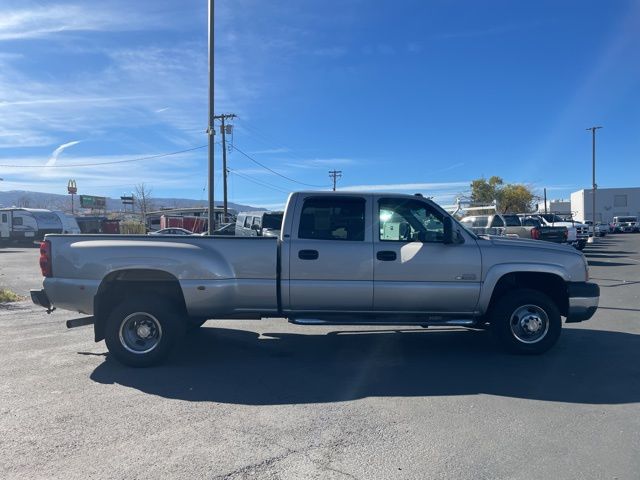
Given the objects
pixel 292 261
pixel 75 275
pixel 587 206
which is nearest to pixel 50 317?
pixel 75 275

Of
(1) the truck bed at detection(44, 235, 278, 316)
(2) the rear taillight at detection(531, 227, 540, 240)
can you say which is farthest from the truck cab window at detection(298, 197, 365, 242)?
(2) the rear taillight at detection(531, 227, 540, 240)

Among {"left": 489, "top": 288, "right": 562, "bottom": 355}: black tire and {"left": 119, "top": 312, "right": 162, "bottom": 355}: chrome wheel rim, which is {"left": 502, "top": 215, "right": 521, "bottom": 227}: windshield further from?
{"left": 119, "top": 312, "right": 162, "bottom": 355}: chrome wheel rim

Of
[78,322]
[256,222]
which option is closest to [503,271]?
[78,322]

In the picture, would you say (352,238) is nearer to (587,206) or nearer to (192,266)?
(192,266)

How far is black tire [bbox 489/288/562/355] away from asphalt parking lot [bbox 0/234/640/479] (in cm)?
20

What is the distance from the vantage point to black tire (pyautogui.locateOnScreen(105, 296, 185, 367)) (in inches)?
241

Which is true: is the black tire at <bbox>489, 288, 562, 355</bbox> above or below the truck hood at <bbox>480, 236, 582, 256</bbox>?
below

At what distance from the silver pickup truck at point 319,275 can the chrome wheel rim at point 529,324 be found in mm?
14

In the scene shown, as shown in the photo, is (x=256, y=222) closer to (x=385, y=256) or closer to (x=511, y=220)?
(x=511, y=220)

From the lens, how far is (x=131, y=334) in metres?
6.23

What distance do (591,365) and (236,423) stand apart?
423cm

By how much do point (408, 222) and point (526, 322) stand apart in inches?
75.1

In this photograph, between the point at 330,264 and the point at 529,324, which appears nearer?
the point at 330,264

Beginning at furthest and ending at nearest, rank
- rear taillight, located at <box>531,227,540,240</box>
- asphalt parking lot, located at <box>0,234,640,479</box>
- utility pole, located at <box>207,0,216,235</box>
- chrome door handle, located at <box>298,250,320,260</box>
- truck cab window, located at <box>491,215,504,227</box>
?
truck cab window, located at <box>491,215,504,227</box> < rear taillight, located at <box>531,227,540,240</box> < utility pole, located at <box>207,0,216,235</box> < chrome door handle, located at <box>298,250,320,260</box> < asphalt parking lot, located at <box>0,234,640,479</box>
